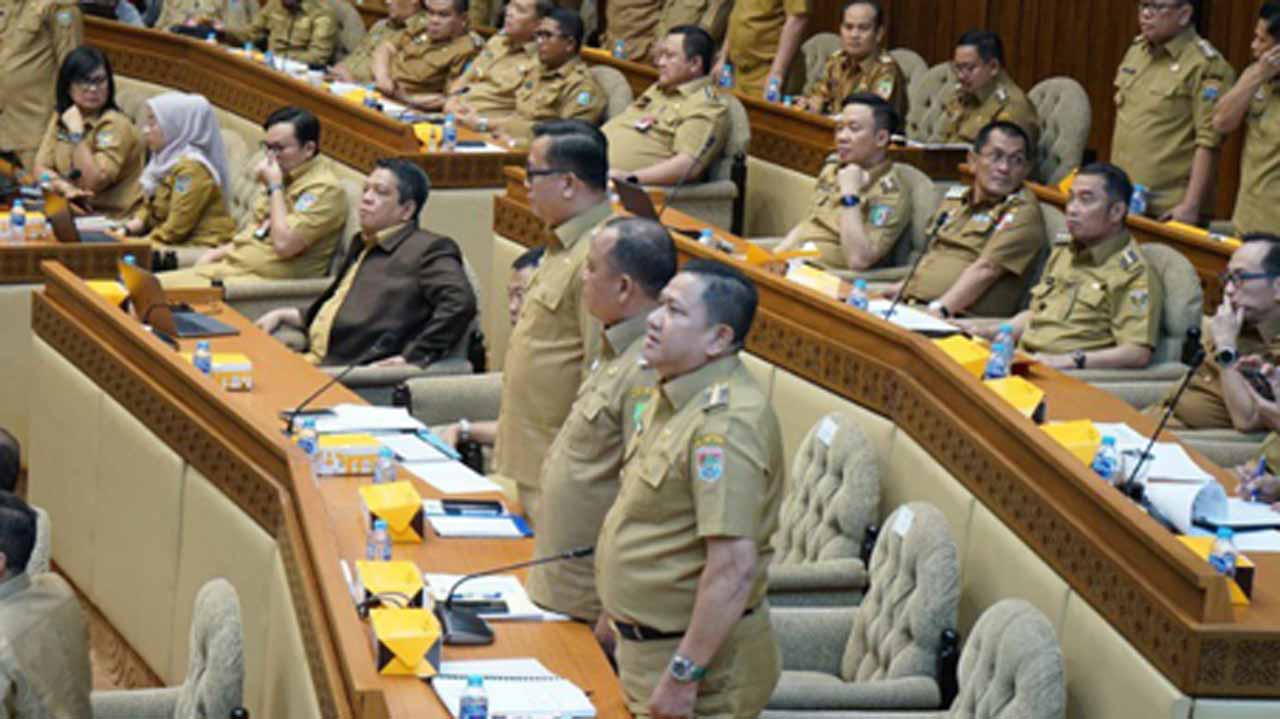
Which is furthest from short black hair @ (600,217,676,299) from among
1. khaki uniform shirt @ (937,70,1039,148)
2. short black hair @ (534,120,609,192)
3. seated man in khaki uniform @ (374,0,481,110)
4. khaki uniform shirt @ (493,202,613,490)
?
seated man in khaki uniform @ (374,0,481,110)

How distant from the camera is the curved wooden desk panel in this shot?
3.24 meters

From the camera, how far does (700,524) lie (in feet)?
10.5

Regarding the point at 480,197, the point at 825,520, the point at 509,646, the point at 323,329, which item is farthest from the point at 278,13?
the point at 509,646

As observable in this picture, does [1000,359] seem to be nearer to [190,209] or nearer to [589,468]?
[589,468]

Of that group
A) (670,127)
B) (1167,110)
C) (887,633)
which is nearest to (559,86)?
(670,127)

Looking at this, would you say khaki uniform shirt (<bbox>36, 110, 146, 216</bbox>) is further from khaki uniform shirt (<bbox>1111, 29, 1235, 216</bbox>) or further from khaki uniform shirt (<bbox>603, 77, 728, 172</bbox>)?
khaki uniform shirt (<bbox>1111, 29, 1235, 216</bbox>)

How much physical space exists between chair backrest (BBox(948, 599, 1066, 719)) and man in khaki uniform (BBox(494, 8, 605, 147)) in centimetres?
488

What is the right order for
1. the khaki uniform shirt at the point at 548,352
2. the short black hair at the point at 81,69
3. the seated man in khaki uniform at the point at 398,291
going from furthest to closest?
1. the short black hair at the point at 81,69
2. the seated man in khaki uniform at the point at 398,291
3. the khaki uniform shirt at the point at 548,352

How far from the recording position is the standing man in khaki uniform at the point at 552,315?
4.39 m

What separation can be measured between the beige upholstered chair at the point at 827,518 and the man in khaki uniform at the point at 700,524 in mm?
1019

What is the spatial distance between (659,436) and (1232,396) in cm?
191

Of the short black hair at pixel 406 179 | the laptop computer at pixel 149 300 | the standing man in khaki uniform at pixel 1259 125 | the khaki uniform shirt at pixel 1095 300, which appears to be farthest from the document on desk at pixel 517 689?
the standing man in khaki uniform at pixel 1259 125

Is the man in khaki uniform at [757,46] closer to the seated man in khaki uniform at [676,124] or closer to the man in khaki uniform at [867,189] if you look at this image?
the seated man in khaki uniform at [676,124]

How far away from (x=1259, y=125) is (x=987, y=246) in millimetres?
1189
